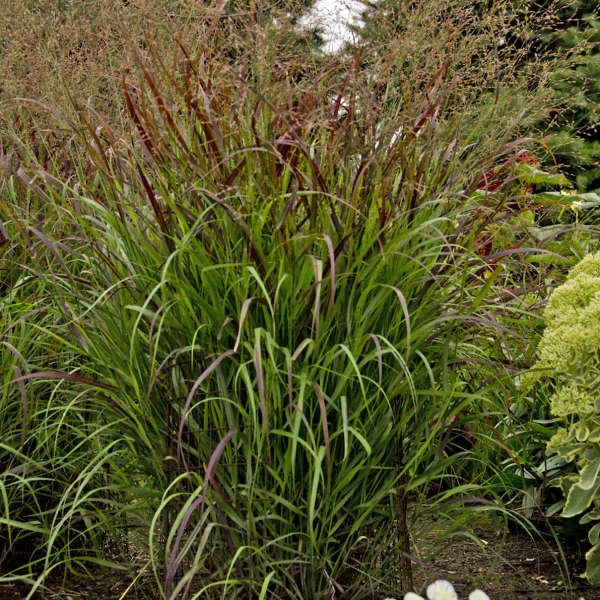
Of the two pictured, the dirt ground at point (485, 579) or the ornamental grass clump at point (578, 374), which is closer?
the ornamental grass clump at point (578, 374)

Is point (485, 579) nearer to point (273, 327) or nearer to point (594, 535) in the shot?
point (594, 535)

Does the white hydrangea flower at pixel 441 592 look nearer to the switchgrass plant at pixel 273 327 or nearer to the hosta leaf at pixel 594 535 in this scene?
the switchgrass plant at pixel 273 327

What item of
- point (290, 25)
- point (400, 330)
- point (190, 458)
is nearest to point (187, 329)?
point (190, 458)

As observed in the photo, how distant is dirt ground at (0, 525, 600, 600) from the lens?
2.26 m

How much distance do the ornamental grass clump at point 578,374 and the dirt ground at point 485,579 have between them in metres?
0.15

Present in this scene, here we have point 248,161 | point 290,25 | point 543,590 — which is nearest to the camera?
point 248,161

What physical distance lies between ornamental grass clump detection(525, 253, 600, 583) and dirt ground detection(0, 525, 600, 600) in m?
0.15

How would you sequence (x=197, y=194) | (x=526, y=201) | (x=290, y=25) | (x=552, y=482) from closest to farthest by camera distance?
(x=197, y=194) → (x=290, y=25) → (x=552, y=482) → (x=526, y=201)

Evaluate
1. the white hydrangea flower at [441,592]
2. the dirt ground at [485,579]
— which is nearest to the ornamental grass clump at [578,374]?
the dirt ground at [485,579]

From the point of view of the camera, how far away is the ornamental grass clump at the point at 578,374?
213 cm

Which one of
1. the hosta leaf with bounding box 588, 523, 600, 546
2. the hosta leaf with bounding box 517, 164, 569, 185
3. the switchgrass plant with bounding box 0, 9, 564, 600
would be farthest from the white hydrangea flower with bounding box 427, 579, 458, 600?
the hosta leaf with bounding box 517, 164, 569, 185

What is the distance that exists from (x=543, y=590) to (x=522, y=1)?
6.29 feet

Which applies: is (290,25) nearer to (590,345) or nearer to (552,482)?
(590,345)

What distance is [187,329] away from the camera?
1872 millimetres
